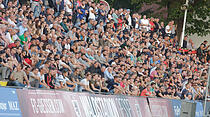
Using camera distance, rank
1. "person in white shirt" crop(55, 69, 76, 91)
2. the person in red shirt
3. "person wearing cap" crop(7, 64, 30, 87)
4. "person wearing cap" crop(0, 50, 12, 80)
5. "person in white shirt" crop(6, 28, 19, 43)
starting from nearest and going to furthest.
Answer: "person wearing cap" crop(7, 64, 30, 87), "person wearing cap" crop(0, 50, 12, 80), "person in white shirt" crop(55, 69, 76, 91), "person in white shirt" crop(6, 28, 19, 43), the person in red shirt

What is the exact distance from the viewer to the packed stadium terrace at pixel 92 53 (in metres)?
16.2

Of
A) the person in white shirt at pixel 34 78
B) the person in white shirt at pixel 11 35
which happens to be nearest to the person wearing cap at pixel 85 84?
the person in white shirt at pixel 34 78

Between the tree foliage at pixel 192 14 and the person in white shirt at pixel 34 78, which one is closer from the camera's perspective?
the person in white shirt at pixel 34 78

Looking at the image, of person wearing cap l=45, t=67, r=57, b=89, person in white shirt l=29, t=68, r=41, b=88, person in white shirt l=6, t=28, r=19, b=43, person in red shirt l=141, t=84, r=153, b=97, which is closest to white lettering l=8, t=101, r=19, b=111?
person in white shirt l=29, t=68, r=41, b=88

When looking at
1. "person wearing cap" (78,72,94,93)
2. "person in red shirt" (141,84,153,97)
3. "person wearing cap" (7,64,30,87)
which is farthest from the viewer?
"person in red shirt" (141,84,153,97)

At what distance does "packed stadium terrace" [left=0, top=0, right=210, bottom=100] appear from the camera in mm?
16156

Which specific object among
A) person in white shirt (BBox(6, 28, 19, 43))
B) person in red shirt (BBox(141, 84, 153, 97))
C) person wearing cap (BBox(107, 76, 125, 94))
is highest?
person in white shirt (BBox(6, 28, 19, 43))

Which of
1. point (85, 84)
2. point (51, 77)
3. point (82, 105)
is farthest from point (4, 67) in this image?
point (85, 84)

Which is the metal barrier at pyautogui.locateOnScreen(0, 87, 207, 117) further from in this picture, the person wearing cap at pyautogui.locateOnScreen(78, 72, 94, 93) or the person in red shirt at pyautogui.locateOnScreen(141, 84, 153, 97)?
the person in red shirt at pyautogui.locateOnScreen(141, 84, 153, 97)

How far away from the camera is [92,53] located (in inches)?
811

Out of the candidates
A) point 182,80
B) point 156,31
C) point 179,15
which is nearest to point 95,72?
point 182,80

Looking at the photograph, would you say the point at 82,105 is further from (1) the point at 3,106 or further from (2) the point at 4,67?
(1) the point at 3,106

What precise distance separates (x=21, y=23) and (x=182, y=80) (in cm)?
934

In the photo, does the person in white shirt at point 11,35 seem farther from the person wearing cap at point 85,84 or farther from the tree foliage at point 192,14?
the tree foliage at point 192,14
